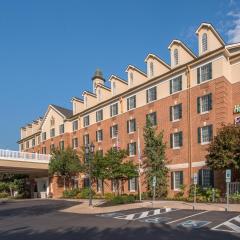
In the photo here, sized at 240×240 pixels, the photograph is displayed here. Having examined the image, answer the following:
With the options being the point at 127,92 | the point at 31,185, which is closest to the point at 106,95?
the point at 127,92

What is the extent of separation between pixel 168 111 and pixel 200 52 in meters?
6.47

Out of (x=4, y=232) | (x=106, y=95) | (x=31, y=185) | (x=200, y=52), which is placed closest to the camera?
(x=4, y=232)

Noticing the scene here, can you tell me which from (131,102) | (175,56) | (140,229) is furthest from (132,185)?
(140,229)

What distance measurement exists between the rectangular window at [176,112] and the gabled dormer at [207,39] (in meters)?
5.46

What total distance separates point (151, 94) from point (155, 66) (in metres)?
2.92

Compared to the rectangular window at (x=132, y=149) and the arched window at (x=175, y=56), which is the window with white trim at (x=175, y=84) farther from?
the rectangular window at (x=132, y=149)

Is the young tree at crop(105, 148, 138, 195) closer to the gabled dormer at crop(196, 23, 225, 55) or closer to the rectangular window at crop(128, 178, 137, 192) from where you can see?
the rectangular window at crop(128, 178, 137, 192)

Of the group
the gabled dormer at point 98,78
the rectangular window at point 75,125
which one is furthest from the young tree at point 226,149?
the gabled dormer at point 98,78

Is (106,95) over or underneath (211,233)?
over

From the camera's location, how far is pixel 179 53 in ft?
128

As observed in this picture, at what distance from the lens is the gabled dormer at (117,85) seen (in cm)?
4700

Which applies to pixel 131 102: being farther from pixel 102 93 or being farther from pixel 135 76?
pixel 102 93

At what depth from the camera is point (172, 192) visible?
37.7 m

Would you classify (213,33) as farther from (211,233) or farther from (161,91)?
(211,233)
